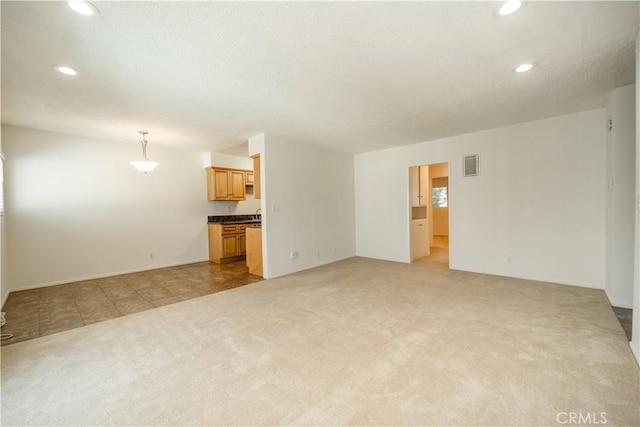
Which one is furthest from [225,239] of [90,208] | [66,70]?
[66,70]

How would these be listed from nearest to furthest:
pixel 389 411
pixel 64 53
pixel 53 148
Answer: pixel 389 411
pixel 64 53
pixel 53 148

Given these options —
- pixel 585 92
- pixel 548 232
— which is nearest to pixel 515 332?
pixel 548 232

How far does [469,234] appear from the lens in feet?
16.3

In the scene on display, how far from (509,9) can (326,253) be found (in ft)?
16.2

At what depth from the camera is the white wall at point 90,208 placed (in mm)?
4266

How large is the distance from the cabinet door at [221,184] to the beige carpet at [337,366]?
339 centimetres

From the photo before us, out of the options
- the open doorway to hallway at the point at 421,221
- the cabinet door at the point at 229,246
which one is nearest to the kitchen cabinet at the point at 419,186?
the open doorway to hallway at the point at 421,221

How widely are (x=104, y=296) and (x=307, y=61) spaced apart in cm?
431

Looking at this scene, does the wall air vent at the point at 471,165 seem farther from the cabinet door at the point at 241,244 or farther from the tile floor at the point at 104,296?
the cabinet door at the point at 241,244

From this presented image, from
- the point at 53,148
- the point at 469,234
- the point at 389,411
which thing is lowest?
the point at 389,411

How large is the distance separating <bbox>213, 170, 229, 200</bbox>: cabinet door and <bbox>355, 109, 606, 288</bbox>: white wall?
4.25 metres

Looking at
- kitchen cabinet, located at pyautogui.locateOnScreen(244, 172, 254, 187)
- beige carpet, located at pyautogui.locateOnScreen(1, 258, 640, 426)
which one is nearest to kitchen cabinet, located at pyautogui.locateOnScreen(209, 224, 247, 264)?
kitchen cabinet, located at pyautogui.locateOnScreen(244, 172, 254, 187)

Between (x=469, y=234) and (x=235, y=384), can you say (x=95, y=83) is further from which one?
(x=469, y=234)

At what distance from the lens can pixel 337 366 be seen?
6.83 ft
